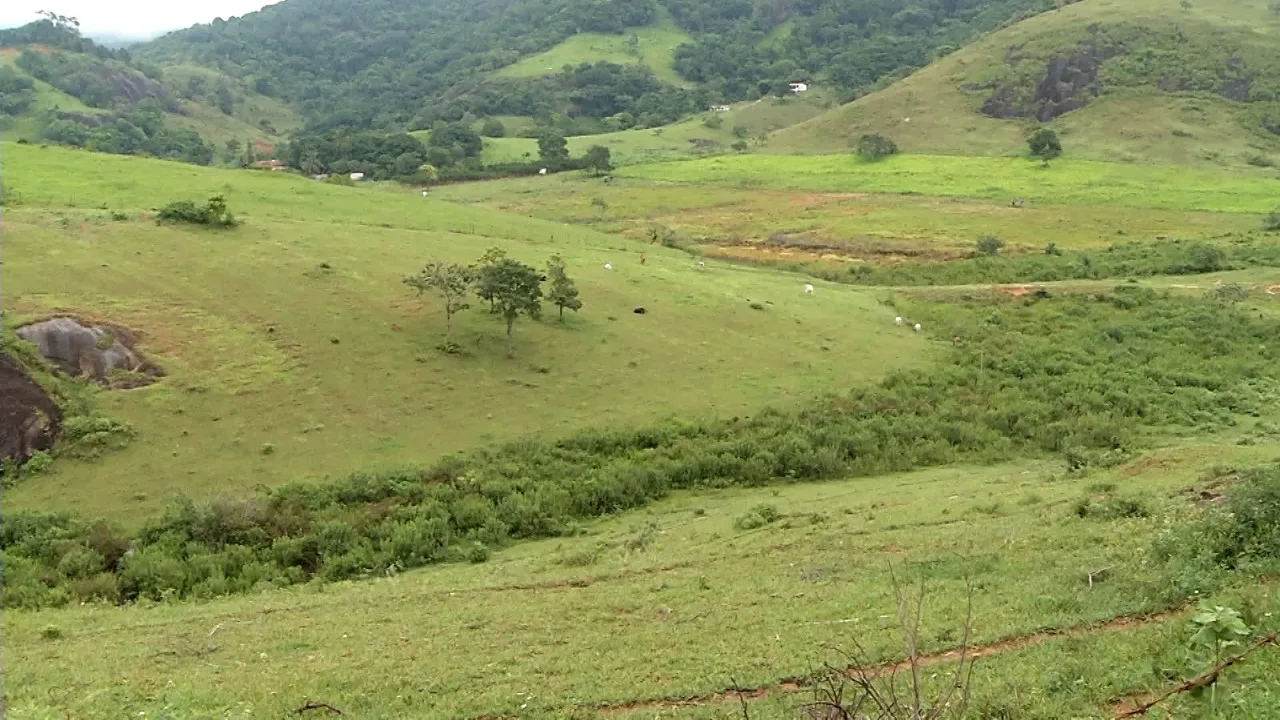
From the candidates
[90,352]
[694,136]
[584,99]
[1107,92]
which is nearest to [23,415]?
[90,352]

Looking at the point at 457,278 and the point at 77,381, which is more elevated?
the point at 457,278

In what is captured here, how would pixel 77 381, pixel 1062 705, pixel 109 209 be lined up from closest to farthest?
pixel 1062 705 → pixel 77 381 → pixel 109 209

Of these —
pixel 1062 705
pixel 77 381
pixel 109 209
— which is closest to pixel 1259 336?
pixel 1062 705

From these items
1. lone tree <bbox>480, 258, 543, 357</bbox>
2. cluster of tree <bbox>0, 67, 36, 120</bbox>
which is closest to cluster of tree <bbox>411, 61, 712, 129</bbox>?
cluster of tree <bbox>0, 67, 36, 120</bbox>

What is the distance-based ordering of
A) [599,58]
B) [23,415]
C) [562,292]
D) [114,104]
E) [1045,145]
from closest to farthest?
[23,415] < [562,292] < [1045,145] < [114,104] < [599,58]

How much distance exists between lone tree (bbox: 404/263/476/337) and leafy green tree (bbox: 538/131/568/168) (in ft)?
242

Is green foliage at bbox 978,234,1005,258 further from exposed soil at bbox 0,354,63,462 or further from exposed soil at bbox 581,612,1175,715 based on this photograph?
exposed soil at bbox 0,354,63,462

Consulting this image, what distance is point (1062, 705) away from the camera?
8.92 m

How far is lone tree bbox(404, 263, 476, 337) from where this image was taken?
32938 mm

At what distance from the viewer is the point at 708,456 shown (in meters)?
27.3

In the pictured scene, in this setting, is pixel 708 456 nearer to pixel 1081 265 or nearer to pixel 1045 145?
pixel 1081 265

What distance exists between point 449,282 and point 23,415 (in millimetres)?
13537

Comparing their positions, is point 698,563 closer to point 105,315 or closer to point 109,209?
point 105,315

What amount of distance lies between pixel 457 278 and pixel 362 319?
3882 mm
